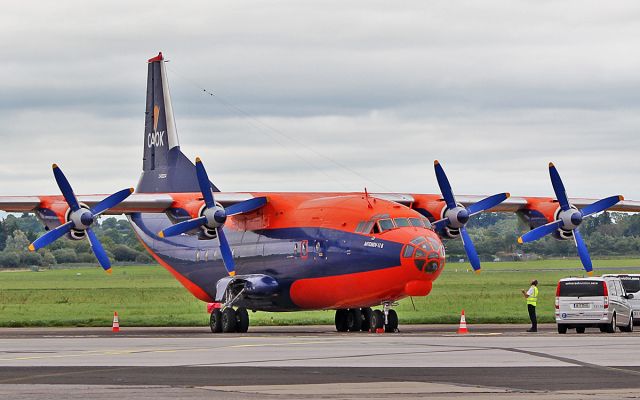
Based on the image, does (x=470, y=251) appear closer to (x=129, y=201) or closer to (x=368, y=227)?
(x=368, y=227)

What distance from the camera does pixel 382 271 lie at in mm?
36062

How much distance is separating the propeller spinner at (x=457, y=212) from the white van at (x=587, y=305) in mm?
4852

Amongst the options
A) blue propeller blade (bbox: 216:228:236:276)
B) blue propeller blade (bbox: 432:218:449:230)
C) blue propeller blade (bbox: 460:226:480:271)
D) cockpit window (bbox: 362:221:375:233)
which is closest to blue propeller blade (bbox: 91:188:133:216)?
blue propeller blade (bbox: 216:228:236:276)

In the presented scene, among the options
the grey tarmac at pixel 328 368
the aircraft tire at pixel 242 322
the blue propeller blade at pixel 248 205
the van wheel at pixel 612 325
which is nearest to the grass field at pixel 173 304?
the aircraft tire at pixel 242 322

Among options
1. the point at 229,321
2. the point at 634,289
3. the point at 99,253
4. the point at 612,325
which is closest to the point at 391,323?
the point at 229,321

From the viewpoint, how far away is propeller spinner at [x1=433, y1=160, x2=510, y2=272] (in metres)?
41.7

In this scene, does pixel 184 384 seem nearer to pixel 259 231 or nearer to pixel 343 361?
pixel 343 361

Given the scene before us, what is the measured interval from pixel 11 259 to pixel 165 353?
108 metres

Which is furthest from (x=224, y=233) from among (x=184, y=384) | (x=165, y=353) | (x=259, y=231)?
(x=184, y=384)

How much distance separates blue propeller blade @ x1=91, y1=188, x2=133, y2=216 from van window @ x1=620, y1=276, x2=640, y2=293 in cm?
1675

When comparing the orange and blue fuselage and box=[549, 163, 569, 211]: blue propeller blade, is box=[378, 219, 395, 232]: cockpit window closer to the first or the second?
the orange and blue fuselage

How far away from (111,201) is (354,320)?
29.5 ft

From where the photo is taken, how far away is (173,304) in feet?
224

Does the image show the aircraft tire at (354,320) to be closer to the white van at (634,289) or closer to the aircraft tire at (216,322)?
the aircraft tire at (216,322)
